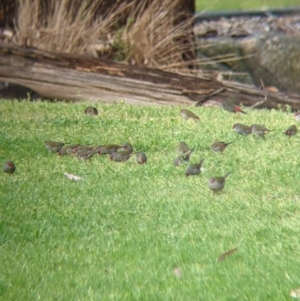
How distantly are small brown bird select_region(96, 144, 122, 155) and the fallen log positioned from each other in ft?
9.54

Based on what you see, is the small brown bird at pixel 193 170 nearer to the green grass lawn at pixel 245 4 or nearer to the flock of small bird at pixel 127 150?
the flock of small bird at pixel 127 150

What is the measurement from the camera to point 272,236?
5.56m

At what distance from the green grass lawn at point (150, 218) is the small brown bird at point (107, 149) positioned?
3.3 inches

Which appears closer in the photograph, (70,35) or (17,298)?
(17,298)

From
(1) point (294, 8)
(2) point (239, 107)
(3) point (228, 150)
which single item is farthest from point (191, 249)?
(1) point (294, 8)

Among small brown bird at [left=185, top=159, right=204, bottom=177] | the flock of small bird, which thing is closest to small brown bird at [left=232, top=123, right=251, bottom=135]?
the flock of small bird

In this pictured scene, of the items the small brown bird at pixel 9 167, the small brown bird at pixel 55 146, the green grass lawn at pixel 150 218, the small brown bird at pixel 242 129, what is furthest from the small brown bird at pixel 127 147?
the small brown bird at pixel 242 129

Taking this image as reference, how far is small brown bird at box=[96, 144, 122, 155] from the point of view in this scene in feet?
26.1

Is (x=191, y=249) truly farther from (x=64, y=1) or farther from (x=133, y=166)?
(x=64, y=1)

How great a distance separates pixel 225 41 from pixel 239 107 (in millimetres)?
5368

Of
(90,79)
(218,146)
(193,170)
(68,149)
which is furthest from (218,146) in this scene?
(90,79)

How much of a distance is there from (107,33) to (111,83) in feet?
7.14

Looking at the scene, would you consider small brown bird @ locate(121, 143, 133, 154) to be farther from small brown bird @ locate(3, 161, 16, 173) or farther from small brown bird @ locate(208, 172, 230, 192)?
small brown bird @ locate(208, 172, 230, 192)

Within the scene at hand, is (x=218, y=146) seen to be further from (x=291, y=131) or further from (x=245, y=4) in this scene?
(x=245, y=4)
